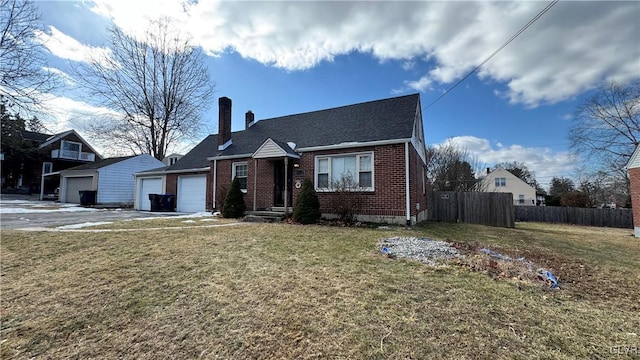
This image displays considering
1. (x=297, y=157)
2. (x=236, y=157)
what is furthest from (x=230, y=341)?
(x=236, y=157)

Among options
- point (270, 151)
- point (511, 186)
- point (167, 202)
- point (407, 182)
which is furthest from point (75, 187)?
point (511, 186)

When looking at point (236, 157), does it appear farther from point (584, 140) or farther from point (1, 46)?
point (584, 140)

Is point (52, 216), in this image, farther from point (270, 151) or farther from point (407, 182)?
point (407, 182)

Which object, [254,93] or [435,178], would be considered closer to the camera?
[254,93]

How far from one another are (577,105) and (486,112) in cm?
1230

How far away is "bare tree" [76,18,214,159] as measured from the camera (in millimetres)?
23547

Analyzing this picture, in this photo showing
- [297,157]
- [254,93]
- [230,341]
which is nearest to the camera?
[230,341]

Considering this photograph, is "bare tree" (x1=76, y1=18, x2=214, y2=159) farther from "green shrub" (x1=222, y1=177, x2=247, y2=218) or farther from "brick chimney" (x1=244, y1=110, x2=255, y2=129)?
"green shrub" (x1=222, y1=177, x2=247, y2=218)

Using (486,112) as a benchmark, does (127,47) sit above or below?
above

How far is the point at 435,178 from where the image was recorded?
2850 cm

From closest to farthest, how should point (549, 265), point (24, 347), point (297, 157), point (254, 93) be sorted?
1. point (24, 347)
2. point (549, 265)
3. point (297, 157)
4. point (254, 93)

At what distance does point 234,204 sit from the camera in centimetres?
1163

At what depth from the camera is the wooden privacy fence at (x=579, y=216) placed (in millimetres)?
19391

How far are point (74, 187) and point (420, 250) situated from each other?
95.7 ft
